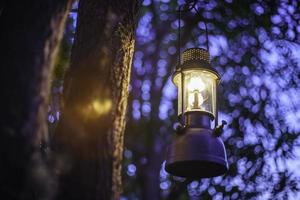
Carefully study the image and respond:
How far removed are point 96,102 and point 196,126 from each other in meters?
1.24

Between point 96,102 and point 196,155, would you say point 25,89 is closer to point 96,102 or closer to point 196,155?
point 96,102

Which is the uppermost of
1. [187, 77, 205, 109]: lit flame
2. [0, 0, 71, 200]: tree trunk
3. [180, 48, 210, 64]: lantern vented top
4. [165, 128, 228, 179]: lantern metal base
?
[180, 48, 210, 64]: lantern vented top

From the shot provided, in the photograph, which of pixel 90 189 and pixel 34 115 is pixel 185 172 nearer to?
pixel 90 189

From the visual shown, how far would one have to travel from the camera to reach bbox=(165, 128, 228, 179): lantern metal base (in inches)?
135

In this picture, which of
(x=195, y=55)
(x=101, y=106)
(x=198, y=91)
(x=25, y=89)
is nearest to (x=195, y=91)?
(x=198, y=91)

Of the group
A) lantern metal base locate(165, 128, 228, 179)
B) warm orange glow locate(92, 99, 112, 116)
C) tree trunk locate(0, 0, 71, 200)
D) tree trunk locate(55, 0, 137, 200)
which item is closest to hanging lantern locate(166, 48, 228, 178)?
lantern metal base locate(165, 128, 228, 179)

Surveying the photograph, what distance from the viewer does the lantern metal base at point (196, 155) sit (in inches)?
135

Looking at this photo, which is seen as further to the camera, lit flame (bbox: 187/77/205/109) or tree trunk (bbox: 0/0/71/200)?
lit flame (bbox: 187/77/205/109)

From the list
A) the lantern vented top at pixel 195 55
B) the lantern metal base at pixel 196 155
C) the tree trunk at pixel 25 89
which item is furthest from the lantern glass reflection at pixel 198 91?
the tree trunk at pixel 25 89

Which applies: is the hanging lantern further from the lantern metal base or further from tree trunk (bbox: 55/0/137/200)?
tree trunk (bbox: 55/0/137/200)

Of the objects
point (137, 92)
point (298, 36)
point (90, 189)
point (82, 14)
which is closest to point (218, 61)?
point (137, 92)

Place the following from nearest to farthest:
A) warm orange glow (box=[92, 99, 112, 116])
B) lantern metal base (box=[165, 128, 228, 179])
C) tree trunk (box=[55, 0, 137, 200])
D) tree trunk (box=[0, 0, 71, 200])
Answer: tree trunk (box=[0, 0, 71, 200])
tree trunk (box=[55, 0, 137, 200])
warm orange glow (box=[92, 99, 112, 116])
lantern metal base (box=[165, 128, 228, 179])

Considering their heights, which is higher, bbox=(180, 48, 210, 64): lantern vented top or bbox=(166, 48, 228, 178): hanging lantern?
bbox=(180, 48, 210, 64): lantern vented top

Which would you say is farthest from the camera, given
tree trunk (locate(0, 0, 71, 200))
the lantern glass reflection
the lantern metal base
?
the lantern glass reflection
